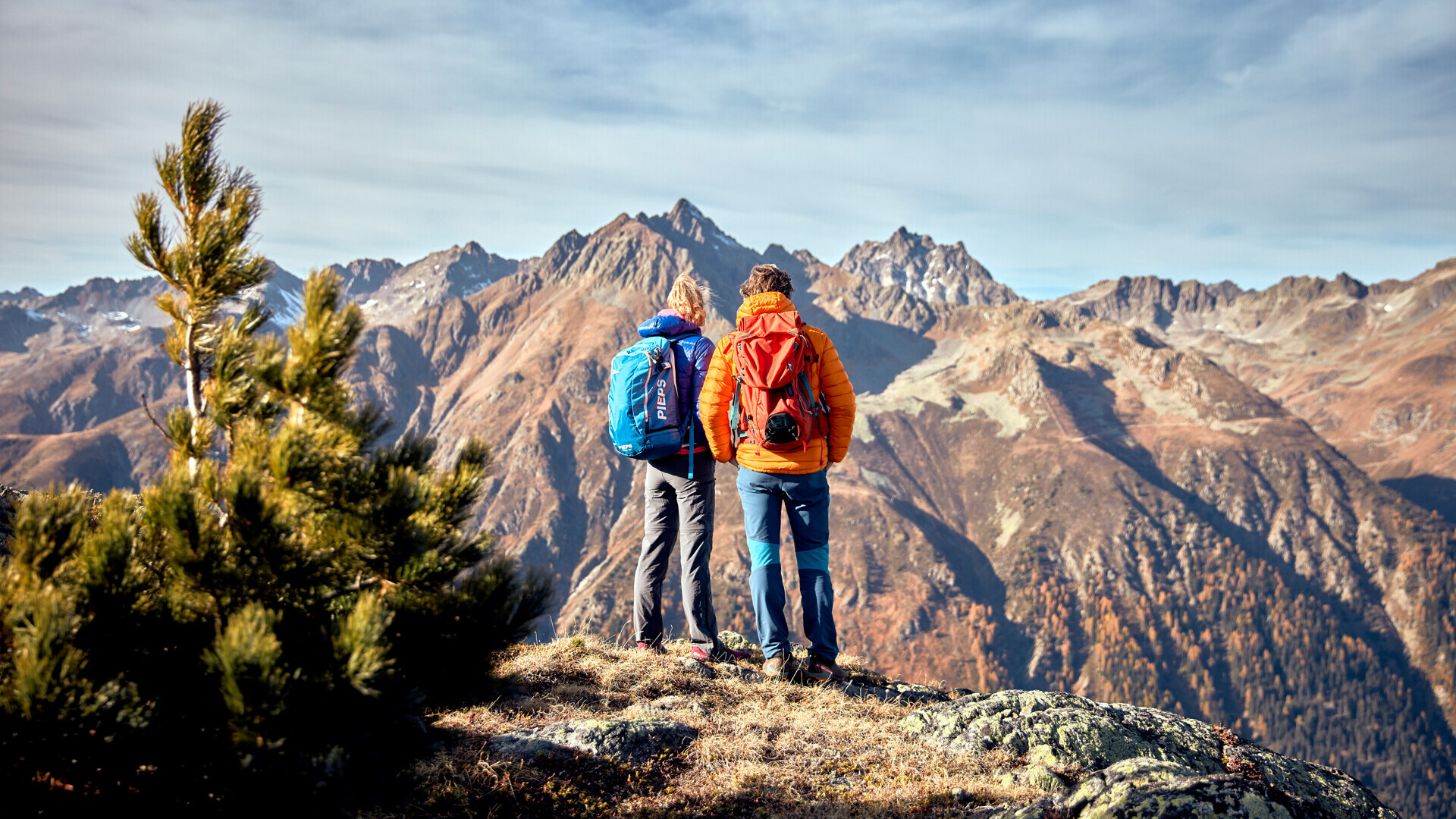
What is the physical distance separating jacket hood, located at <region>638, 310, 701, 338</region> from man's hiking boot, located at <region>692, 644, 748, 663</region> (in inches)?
154

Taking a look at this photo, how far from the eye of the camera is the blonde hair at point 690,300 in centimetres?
881

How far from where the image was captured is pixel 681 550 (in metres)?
9.06

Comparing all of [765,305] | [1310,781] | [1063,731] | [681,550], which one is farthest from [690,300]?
[1310,781]

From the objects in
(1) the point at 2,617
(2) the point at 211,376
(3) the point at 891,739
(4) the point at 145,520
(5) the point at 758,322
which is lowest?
(3) the point at 891,739

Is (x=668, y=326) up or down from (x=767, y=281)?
down

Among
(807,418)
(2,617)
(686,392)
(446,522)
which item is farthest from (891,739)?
(2,617)

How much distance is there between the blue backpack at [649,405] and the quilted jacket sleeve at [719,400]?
48 cm

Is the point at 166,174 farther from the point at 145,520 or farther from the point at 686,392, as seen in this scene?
the point at 686,392

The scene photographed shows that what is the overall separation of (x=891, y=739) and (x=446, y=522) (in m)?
5.17

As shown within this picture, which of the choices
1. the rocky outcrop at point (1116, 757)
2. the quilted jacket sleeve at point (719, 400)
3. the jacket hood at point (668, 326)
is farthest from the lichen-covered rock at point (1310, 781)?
the jacket hood at point (668, 326)

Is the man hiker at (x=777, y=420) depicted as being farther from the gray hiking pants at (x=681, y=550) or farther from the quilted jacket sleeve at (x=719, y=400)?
the gray hiking pants at (x=681, y=550)

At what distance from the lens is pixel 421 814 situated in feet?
16.6

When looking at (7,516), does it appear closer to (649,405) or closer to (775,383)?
(649,405)

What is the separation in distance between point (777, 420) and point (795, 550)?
1530 millimetres
